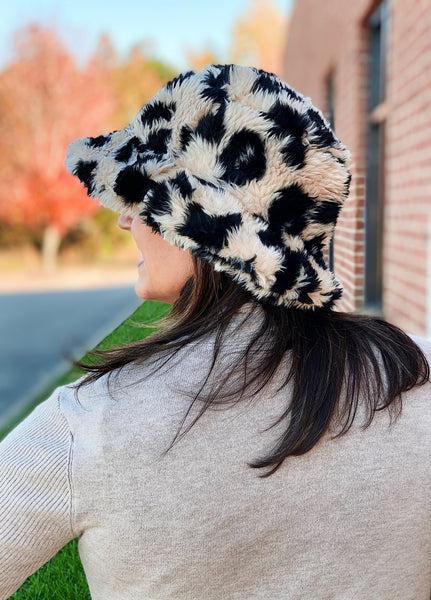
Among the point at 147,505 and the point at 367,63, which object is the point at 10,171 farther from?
the point at 147,505

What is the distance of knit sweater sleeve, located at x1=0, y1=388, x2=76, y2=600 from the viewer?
911 mm

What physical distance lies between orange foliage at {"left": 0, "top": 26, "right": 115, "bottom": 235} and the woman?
14277 mm

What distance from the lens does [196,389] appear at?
0.96 m

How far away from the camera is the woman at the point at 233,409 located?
0.93 metres

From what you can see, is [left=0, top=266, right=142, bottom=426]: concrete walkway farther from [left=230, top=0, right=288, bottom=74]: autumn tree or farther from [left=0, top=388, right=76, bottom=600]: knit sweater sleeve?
[left=230, top=0, right=288, bottom=74]: autumn tree

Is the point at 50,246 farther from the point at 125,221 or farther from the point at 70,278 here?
the point at 125,221

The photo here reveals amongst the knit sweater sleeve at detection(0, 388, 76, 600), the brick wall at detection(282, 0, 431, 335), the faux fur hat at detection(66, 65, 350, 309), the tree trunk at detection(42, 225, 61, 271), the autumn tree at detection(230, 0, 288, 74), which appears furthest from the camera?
the autumn tree at detection(230, 0, 288, 74)

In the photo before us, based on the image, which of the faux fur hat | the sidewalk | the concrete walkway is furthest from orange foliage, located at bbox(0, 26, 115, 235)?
the faux fur hat

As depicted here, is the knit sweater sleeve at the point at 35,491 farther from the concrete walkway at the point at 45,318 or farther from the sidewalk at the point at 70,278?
the sidewalk at the point at 70,278

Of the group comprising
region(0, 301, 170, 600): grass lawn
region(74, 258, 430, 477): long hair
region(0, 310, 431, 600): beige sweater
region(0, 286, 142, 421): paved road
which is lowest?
region(0, 286, 142, 421): paved road

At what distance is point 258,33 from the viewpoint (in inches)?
834

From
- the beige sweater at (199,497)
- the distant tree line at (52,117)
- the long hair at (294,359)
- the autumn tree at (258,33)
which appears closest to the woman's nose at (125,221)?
→ the long hair at (294,359)

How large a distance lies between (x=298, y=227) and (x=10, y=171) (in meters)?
16.7

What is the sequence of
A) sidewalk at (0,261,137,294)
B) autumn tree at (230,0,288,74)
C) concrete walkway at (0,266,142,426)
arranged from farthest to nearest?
autumn tree at (230,0,288,74), sidewalk at (0,261,137,294), concrete walkway at (0,266,142,426)
